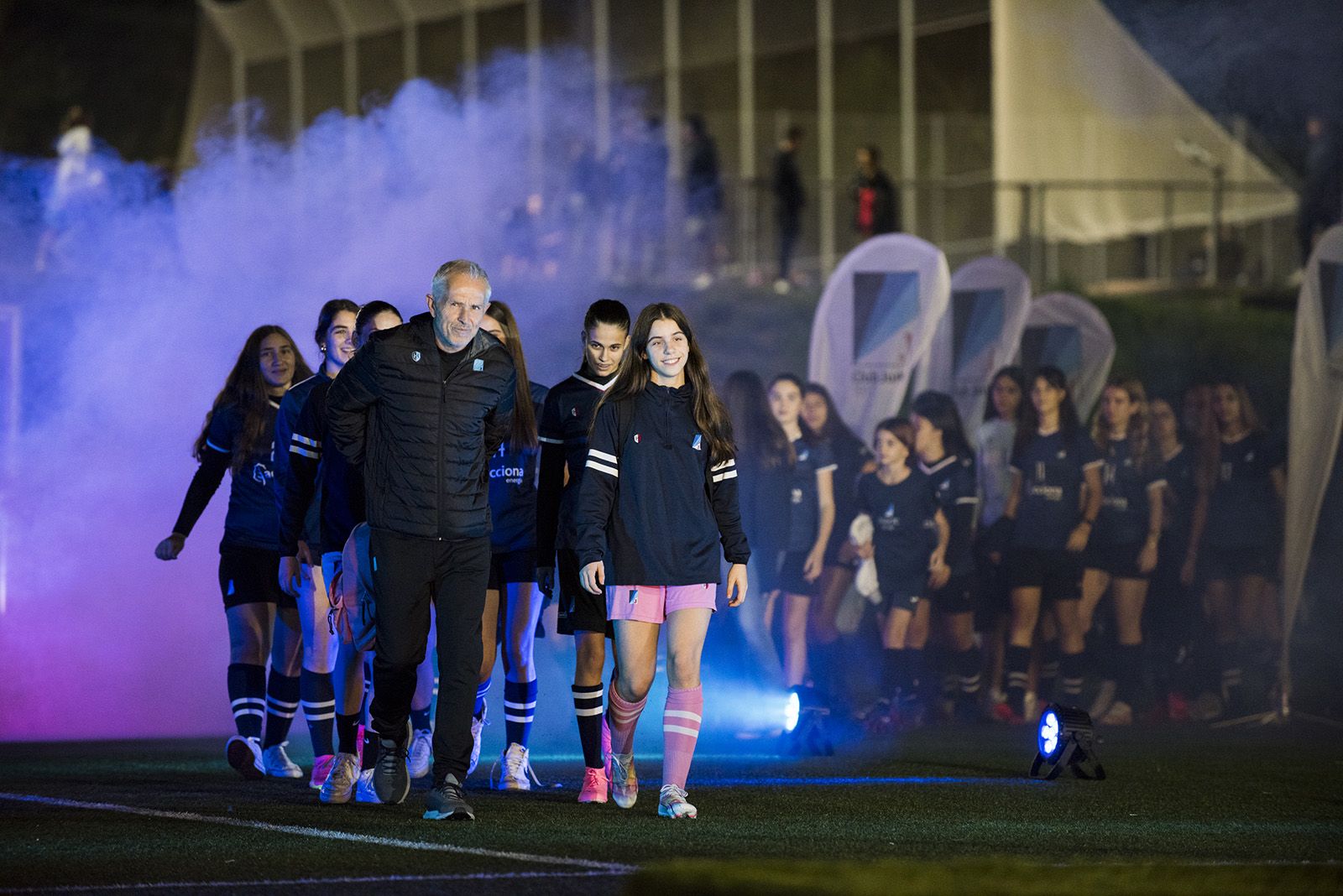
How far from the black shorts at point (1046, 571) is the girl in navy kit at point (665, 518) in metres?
5.72

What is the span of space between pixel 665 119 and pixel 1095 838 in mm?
17222

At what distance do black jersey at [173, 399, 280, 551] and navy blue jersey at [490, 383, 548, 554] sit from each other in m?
1.15

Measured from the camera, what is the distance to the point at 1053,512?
1269 cm

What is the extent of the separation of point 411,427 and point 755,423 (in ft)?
16.2

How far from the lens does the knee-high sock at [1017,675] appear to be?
12.4 metres

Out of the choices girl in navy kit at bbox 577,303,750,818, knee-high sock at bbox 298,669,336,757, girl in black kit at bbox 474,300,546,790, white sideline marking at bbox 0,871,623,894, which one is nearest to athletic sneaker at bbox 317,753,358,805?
knee-high sock at bbox 298,669,336,757

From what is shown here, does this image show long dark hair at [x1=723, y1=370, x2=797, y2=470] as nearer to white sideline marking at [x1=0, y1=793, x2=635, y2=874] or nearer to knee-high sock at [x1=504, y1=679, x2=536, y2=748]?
knee-high sock at [x1=504, y1=679, x2=536, y2=748]

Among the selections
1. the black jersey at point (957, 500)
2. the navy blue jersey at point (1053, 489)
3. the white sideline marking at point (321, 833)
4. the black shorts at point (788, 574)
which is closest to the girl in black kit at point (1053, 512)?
the navy blue jersey at point (1053, 489)

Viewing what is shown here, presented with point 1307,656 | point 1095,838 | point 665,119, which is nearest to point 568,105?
point 665,119

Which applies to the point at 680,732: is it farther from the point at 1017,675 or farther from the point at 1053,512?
the point at 1053,512

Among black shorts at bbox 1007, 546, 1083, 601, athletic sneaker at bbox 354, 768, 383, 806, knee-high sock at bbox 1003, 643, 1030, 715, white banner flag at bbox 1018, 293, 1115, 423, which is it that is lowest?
knee-high sock at bbox 1003, 643, 1030, 715

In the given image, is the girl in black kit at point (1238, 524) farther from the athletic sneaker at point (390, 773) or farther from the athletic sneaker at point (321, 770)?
the athletic sneaker at point (390, 773)

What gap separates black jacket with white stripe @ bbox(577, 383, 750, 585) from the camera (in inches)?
282

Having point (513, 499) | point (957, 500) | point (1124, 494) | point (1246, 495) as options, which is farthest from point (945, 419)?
point (513, 499)
